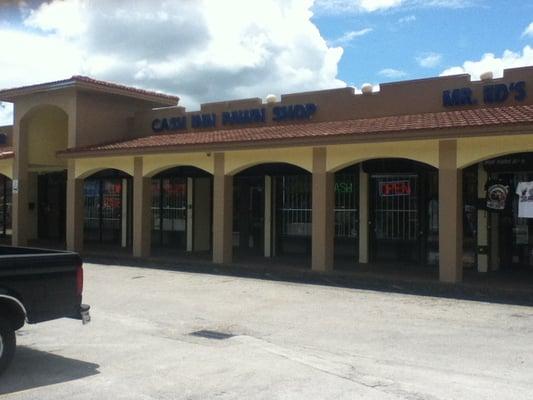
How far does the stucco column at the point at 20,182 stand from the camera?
2209cm

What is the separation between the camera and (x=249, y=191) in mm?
19422

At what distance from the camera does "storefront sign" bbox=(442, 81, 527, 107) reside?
544 inches

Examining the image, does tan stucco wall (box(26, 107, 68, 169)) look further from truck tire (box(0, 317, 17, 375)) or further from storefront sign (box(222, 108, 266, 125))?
truck tire (box(0, 317, 17, 375))

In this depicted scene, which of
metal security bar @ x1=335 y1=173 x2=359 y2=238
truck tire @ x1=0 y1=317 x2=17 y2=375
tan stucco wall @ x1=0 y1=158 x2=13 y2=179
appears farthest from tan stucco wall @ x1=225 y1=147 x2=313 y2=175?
tan stucco wall @ x1=0 y1=158 x2=13 y2=179

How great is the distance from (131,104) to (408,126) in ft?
38.8

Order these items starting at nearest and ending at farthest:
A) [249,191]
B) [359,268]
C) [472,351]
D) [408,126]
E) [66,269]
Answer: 1. [66,269]
2. [472,351]
3. [408,126]
4. [359,268]
5. [249,191]

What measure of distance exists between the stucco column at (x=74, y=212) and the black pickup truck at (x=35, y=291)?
13.5 meters

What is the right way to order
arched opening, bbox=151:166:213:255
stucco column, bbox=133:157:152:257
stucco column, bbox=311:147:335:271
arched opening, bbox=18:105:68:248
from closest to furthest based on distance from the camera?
stucco column, bbox=311:147:335:271 → stucco column, bbox=133:157:152:257 → arched opening, bbox=151:166:213:255 → arched opening, bbox=18:105:68:248

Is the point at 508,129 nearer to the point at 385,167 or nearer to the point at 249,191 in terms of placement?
the point at 385,167

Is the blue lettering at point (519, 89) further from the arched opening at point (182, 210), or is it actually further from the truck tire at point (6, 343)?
the truck tire at point (6, 343)

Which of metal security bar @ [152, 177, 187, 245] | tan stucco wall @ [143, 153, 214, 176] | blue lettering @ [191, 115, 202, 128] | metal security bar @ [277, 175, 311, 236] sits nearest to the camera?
tan stucco wall @ [143, 153, 214, 176]

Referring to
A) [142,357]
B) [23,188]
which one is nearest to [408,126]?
[142,357]

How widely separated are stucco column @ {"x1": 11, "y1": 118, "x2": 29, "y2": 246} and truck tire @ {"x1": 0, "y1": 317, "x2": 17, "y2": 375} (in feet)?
55.4

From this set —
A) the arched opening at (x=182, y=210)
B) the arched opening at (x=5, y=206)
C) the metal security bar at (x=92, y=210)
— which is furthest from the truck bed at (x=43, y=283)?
the arched opening at (x=5, y=206)
